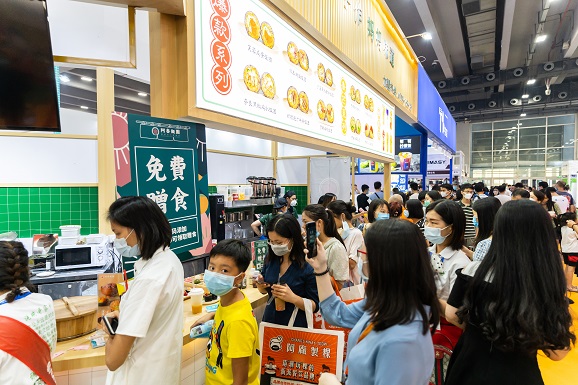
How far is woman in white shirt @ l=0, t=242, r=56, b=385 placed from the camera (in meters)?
1.31

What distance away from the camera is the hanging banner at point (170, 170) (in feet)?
5.83

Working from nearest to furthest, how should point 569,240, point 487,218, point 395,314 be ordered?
point 395,314
point 487,218
point 569,240

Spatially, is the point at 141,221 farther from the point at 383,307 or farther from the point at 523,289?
the point at 523,289

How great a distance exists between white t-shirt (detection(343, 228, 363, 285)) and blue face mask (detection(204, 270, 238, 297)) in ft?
5.78

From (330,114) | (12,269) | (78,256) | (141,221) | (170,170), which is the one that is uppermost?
(330,114)

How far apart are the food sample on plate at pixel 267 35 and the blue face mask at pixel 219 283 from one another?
1621 millimetres

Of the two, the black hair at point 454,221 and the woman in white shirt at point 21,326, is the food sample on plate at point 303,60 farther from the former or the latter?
the woman in white shirt at point 21,326

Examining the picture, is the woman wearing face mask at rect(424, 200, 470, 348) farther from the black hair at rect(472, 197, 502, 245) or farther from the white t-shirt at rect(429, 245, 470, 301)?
the black hair at rect(472, 197, 502, 245)

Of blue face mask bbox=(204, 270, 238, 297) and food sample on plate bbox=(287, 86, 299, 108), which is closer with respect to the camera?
blue face mask bbox=(204, 270, 238, 297)

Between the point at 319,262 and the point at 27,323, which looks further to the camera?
the point at 319,262

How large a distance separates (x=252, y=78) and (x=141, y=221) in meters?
1.24

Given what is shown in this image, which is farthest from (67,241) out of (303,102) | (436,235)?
(436,235)

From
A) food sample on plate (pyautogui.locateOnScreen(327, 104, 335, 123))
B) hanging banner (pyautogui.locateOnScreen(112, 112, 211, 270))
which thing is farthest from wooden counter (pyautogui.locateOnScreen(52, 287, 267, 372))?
food sample on plate (pyautogui.locateOnScreen(327, 104, 335, 123))

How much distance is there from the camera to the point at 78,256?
324 centimetres
